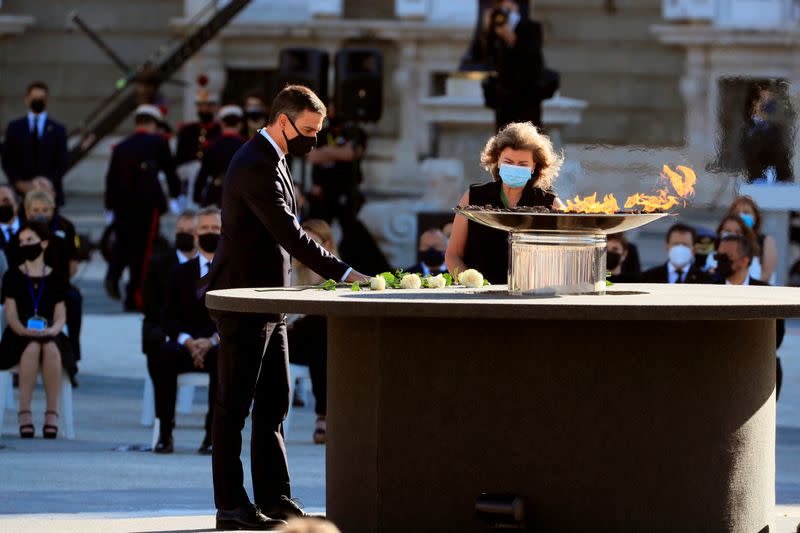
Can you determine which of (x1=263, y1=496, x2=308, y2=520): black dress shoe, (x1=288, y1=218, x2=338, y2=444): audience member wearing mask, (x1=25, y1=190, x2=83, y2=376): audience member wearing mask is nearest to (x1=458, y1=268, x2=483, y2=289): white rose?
(x1=263, y1=496, x2=308, y2=520): black dress shoe

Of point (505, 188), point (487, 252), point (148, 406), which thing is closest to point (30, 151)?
point (148, 406)

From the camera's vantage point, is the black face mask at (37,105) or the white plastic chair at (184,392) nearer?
the white plastic chair at (184,392)

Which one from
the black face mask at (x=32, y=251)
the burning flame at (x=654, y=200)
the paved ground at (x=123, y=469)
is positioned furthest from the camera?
the black face mask at (x=32, y=251)

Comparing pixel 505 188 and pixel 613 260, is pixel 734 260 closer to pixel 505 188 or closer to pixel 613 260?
pixel 613 260

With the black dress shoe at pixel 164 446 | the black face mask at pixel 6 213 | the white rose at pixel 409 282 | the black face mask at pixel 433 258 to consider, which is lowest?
the black dress shoe at pixel 164 446

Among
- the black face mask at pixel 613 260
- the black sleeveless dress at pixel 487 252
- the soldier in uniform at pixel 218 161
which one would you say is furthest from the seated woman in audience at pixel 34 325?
the soldier in uniform at pixel 218 161

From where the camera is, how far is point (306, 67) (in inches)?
804

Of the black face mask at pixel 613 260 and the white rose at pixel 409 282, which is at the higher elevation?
the white rose at pixel 409 282

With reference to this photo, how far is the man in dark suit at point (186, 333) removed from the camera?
34.9ft

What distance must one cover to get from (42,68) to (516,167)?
25073 mm

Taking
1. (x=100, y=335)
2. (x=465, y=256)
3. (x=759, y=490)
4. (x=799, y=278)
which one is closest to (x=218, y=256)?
(x=465, y=256)

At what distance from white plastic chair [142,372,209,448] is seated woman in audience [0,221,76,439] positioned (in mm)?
555

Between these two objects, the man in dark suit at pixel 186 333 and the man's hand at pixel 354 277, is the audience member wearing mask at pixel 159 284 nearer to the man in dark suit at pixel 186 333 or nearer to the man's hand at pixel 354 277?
the man in dark suit at pixel 186 333

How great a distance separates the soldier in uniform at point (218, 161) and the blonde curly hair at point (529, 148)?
340 inches
